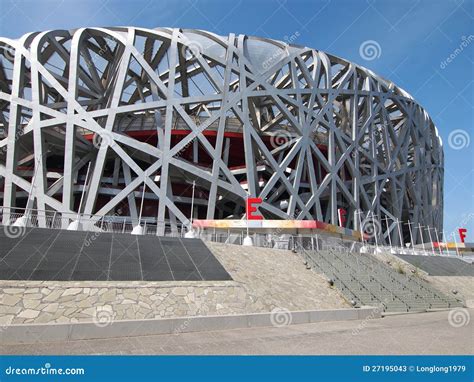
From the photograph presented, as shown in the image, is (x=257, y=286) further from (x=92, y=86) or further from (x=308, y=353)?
(x=92, y=86)

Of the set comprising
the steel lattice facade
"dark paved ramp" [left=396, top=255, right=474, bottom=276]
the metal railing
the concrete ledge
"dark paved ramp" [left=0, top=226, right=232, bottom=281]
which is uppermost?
the steel lattice facade

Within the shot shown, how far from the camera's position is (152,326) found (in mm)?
9000

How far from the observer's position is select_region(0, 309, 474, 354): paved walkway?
286 inches

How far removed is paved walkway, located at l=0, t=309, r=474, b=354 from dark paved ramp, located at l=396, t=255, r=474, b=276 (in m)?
18.3

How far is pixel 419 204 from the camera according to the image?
52938mm

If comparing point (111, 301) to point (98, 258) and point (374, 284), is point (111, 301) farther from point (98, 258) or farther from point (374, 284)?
point (374, 284)

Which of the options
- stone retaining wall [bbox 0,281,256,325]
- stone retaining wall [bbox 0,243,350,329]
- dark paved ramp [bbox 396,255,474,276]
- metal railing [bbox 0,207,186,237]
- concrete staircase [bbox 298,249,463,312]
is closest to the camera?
stone retaining wall [bbox 0,281,256,325]

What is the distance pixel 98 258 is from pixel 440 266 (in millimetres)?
29042

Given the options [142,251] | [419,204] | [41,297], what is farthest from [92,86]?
[419,204]

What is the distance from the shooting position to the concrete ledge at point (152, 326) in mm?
7648

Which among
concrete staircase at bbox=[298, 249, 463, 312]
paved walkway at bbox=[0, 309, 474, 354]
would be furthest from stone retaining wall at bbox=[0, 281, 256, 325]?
concrete staircase at bbox=[298, 249, 463, 312]

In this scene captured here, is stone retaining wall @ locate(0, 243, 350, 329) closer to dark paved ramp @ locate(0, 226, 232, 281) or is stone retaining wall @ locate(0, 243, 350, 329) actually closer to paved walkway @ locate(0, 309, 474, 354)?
dark paved ramp @ locate(0, 226, 232, 281)

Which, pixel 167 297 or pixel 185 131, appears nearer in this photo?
pixel 167 297

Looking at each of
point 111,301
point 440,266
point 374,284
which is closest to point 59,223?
point 111,301
